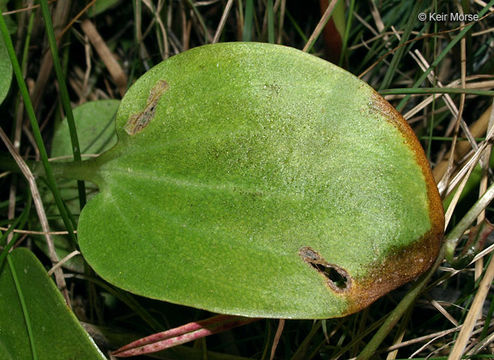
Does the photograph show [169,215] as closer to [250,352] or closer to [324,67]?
[324,67]

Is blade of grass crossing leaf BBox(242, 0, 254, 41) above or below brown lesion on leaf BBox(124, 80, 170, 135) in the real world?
above

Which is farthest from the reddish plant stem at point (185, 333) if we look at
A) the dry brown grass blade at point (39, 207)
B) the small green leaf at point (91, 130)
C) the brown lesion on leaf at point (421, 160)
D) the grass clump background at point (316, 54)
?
the small green leaf at point (91, 130)

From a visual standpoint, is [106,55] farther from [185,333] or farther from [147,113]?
[185,333]

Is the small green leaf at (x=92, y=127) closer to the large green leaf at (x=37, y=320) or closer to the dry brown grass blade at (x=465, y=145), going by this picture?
the large green leaf at (x=37, y=320)

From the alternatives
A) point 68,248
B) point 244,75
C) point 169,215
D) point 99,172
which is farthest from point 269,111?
point 68,248

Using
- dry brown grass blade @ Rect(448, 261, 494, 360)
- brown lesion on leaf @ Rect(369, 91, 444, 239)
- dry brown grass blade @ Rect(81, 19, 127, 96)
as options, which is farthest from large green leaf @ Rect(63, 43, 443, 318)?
dry brown grass blade @ Rect(81, 19, 127, 96)

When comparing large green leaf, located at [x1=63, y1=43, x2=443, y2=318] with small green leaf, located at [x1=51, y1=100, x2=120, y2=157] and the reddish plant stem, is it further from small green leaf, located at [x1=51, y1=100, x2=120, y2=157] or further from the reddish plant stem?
small green leaf, located at [x1=51, y1=100, x2=120, y2=157]
